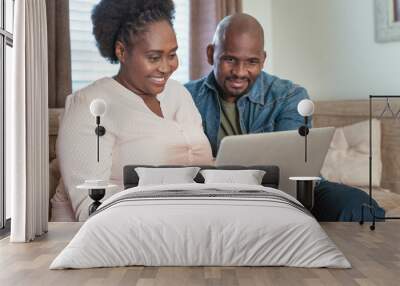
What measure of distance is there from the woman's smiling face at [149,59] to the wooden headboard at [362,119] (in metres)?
0.81

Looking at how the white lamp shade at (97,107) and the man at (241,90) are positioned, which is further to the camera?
the man at (241,90)

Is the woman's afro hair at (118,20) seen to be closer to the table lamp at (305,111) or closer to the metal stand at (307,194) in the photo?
the table lamp at (305,111)

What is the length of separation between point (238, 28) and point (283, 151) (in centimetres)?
138

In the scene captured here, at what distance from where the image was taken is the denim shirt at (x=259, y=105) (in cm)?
694

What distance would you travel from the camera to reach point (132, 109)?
684cm

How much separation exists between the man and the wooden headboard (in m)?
0.27

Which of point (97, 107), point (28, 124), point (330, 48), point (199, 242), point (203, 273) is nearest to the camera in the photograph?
point (203, 273)

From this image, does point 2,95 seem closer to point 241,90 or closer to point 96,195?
point 96,195

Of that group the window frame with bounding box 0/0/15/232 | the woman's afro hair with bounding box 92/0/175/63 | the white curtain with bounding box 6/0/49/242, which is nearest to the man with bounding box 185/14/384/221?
the woman's afro hair with bounding box 92/0/175/63

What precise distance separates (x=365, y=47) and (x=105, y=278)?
4154mm

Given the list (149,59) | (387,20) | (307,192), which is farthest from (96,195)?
(387,20)

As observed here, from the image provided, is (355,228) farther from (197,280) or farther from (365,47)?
(197,280)

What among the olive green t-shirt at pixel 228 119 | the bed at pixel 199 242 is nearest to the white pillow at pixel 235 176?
the olive green t-shirt at pixel 228 119

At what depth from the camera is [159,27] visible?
6973mm
